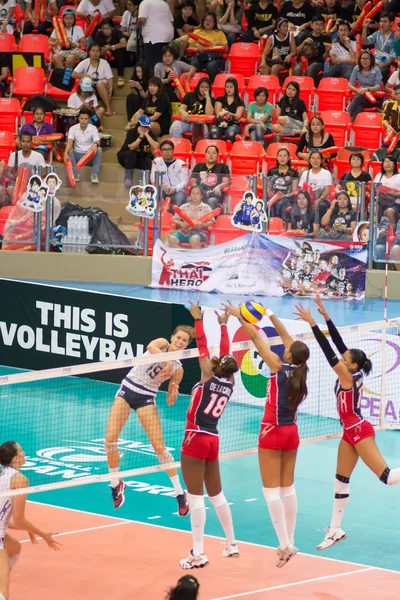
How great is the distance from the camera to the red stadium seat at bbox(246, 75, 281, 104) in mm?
21922

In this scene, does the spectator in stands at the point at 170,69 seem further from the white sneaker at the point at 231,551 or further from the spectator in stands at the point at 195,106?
the white sneaker at the point at 231,551

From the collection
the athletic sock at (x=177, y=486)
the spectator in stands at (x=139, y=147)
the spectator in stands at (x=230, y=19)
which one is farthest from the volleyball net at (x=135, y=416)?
the spectator in stands at (x=230, y=19)

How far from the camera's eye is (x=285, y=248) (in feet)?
59.9

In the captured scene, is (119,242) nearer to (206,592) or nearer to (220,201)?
(220,201)

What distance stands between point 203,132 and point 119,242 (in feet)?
10.8

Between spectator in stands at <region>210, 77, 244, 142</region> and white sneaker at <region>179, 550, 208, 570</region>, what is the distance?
12547 millimetres

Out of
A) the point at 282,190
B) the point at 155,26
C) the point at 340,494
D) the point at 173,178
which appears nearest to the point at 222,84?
the point at 155,26

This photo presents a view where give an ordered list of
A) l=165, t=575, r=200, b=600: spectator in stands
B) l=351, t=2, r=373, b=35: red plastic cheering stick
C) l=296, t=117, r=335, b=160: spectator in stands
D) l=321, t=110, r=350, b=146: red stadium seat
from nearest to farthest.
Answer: l=165, t=575, r=200, b=600: spectator in stands → l=296, t=117, r=335, b=160: spectator in stands → l=321, t=110, r=350, b=146: red stadium seat → l=351, t=2, r=373, b=35: red plastic cheering stick

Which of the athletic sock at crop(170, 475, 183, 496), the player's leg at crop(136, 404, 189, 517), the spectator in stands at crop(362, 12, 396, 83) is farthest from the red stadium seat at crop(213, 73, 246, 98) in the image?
the athletic sock at crop(170, 475, 183, 496)

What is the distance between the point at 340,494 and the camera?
10078mm

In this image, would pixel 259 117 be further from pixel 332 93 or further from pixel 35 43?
pixel 35 43

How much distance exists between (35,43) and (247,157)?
22.0 feet

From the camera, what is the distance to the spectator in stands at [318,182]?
1797 cm

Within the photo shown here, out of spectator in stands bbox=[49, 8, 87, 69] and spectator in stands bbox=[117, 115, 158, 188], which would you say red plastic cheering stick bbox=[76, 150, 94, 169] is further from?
spectator in stands bbox=[49, 8, 87, 69]
